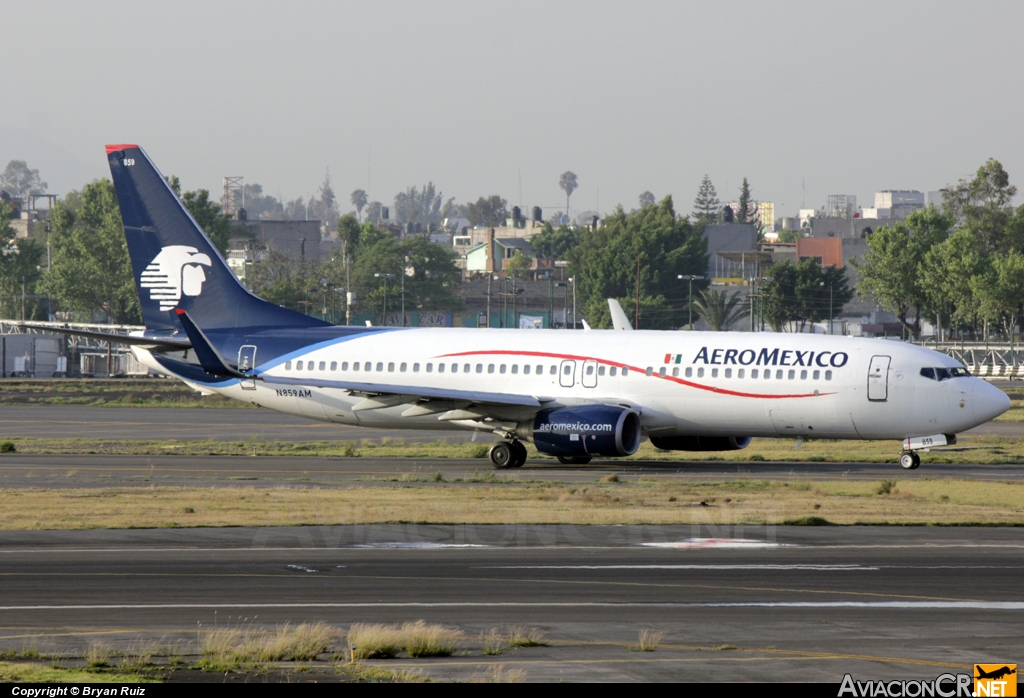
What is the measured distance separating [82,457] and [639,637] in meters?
29.6

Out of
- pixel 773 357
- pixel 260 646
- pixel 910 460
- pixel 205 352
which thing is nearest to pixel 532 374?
pixel 773 357

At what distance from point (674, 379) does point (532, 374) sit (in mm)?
4496


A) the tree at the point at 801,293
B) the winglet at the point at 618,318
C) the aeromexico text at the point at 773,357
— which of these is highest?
the tree at the point at 801,293

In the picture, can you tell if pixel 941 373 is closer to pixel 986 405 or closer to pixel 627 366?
pixel 986 405

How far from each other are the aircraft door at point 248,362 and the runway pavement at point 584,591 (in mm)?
17395

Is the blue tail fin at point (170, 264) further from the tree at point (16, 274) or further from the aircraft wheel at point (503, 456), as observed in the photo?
the tree at point (16, 274)

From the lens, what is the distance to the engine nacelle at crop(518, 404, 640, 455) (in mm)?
36500

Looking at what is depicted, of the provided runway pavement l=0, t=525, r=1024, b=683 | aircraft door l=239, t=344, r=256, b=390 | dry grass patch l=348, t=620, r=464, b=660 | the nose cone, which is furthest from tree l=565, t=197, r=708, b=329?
dry grass patch l=348, t=620, r=464, b=660

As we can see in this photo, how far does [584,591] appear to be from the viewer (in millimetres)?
18859

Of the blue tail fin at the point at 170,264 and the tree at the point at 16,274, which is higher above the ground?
the tree at the point at 16,274

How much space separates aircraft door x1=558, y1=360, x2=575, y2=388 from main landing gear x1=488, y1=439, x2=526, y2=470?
2323mm

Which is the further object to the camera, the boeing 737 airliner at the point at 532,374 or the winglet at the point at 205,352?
Answer: the winglet at the point at 205,352

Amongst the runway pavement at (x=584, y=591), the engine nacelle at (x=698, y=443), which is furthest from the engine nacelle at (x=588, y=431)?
the runway pavement at (x=584, y=591)

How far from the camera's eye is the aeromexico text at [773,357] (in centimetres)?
3697
